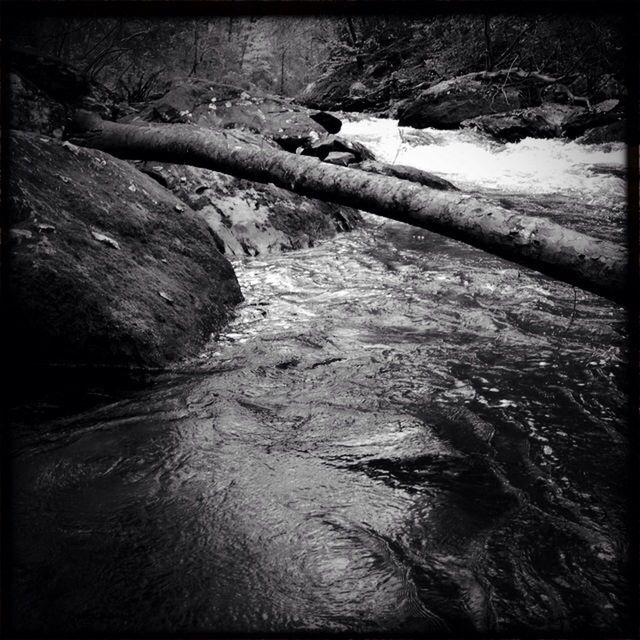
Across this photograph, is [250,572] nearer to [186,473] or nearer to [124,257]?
[186,473]

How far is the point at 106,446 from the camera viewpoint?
1.81 meters

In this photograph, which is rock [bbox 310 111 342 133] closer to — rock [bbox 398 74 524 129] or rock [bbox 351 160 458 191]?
rock [bbox 351 160 458 191]

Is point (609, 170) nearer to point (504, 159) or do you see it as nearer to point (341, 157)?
point (504, 159)

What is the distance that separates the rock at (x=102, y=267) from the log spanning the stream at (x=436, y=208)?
1.63 feet

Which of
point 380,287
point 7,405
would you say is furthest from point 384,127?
point 7,405

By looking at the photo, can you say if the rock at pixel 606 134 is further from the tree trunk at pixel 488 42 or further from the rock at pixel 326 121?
the rock at pixel 326 121

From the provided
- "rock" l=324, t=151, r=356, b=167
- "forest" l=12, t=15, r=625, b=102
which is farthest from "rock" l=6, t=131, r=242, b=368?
"rock" l=324, t=151, r=356, b=167

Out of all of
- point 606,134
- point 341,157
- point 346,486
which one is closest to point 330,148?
point 341,157

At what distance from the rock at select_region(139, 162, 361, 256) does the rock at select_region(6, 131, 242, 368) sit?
1390mm

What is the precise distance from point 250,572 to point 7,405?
135 centimetres

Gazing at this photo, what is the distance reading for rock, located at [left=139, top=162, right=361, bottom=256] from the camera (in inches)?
191

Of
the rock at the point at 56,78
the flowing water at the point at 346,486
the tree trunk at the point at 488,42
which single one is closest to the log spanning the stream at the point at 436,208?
the flowing water at the point at 346,486

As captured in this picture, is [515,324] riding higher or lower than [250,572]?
higher

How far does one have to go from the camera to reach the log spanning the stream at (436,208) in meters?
1.97
